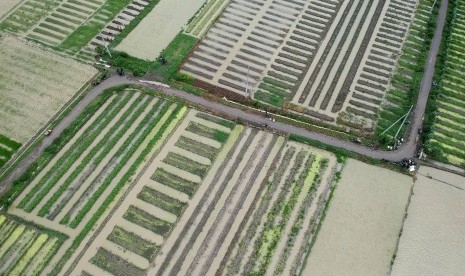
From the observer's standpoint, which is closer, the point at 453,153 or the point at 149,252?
the point at 149,252

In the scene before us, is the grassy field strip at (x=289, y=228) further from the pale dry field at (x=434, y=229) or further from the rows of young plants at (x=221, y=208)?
the pale dry field at (x=434, y=229)

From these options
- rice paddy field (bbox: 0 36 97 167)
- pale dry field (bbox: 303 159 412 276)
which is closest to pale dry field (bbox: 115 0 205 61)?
rice paddy field (bbox: 0 36 97 167)

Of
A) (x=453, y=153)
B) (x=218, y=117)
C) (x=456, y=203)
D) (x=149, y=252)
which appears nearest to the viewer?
(x=149, y=252)

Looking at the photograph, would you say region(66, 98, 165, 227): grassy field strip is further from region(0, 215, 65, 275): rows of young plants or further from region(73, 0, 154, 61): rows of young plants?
region(73, 0, 154, 61): rows of young plants

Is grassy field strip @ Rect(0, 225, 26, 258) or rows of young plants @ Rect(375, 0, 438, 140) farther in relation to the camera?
rows of young plants @ Rect(375, 0, 438, 140)

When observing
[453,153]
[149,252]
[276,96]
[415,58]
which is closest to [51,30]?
[276,96]

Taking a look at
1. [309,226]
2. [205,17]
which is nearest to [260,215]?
[309,226]

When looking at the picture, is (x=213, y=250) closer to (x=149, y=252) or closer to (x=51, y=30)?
(x=149, y=252)
